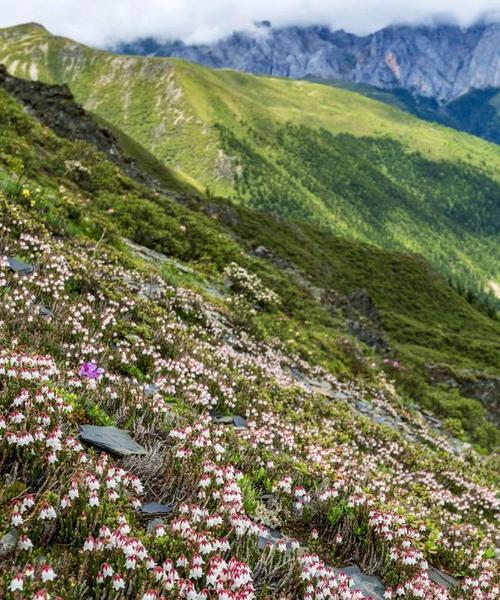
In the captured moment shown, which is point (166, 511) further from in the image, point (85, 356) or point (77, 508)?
point (85, 356)

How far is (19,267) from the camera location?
10984mm

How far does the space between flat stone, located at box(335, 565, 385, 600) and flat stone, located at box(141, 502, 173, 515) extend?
1926 millimetres

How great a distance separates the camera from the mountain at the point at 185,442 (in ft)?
14.4

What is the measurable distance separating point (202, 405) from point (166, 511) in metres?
4.40

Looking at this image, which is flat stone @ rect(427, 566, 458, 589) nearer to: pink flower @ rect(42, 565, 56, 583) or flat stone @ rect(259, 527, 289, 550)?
flat stone @ rect(259, 527, 289, 550)

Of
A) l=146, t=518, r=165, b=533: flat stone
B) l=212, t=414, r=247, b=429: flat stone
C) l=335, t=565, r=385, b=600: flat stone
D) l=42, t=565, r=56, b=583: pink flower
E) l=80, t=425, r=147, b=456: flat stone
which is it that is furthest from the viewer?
l=212, t=414, r=247, b=429: flat stone

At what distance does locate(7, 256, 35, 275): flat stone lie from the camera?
10.9 meters

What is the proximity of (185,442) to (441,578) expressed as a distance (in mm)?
3630

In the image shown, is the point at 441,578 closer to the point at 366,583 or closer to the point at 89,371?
the point at 366,583

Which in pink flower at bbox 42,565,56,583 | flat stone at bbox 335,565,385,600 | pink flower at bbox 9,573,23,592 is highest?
pink flower at bbox 9,573,23,592

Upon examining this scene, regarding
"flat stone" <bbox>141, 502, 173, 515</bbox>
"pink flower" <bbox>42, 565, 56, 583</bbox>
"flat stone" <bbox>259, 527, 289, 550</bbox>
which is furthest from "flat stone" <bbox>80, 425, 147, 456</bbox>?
"pink flower" <bbox>42, 565, 56, 583</bbox>

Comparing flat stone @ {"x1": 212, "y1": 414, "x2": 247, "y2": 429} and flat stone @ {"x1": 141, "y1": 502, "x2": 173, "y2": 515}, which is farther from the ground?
flat stone @ {"x1": 141, "y1": 502, "x2": 173, "y2": 515}

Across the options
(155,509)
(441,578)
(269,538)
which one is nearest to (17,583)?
(155,509)

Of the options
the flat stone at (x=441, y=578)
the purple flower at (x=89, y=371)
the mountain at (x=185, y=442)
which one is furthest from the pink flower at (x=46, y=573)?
the flat stone at (x=441, y=578)
